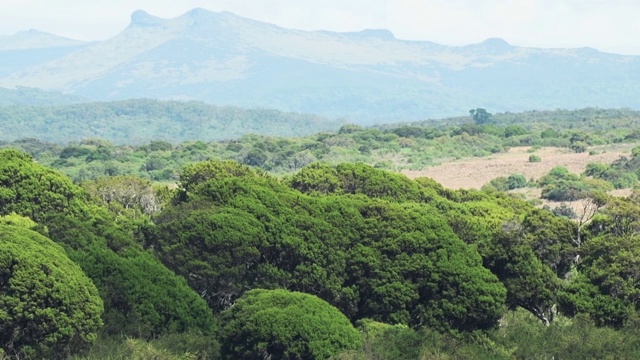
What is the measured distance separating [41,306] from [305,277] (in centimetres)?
868

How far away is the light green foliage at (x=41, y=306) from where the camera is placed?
30.2 metres

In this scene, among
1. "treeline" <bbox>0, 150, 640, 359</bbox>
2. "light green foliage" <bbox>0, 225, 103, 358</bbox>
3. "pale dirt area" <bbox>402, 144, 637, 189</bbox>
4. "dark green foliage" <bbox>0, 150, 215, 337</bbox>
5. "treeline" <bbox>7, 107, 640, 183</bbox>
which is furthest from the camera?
"treeline" <bbox>7, 107, 640, 183</bbox>

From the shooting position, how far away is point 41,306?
30.6 metres

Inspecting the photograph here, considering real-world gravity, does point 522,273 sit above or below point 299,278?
above

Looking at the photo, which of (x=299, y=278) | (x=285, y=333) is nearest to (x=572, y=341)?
(x=285, y=333)

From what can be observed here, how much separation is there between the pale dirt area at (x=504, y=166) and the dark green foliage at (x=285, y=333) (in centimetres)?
5942

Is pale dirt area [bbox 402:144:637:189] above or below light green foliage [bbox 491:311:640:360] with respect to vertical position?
below

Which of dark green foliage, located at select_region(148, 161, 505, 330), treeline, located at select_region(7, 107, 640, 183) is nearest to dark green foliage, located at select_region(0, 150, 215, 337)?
dark green foliage, located at select_region(148, 161, 505, 330)

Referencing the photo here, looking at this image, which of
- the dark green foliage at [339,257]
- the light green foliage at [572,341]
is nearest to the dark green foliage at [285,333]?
the dark green foliage at [339,257]

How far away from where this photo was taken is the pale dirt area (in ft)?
312

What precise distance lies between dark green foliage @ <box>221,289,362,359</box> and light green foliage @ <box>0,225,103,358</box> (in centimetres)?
360

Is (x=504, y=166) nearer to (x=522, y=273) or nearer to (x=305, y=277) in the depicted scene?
(x=522, y=273)

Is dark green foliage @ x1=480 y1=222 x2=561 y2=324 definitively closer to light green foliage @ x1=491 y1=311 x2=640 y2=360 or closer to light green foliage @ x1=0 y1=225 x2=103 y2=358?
light green foliage @ x1=491 y1=311 x2=640 y2=360

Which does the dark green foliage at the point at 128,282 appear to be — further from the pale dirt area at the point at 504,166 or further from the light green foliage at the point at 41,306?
the pale dirt area at the point at 504,166
